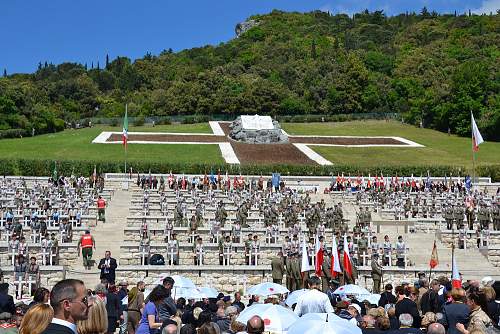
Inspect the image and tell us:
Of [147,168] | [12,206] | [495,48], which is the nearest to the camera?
[12,206]

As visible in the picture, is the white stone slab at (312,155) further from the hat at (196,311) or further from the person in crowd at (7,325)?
the person in crowd at (7,325)

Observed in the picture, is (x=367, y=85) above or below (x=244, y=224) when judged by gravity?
above

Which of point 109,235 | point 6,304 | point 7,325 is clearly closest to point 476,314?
point 7,325

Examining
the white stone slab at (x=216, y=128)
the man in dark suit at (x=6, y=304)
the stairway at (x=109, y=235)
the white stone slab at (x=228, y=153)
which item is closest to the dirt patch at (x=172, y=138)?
the white stone slab at (x=216, y=128)

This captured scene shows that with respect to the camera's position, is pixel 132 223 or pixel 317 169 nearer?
pixel 132 223

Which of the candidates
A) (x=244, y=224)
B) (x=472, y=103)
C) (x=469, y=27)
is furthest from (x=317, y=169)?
(x=469, y=27)

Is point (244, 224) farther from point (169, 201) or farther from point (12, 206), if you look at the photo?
point (12, 206)

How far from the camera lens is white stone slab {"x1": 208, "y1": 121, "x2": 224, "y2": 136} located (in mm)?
75850

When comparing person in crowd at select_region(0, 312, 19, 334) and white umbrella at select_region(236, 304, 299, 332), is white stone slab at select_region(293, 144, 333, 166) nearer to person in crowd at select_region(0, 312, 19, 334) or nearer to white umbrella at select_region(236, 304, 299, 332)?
white umbrella at select_region(236, 304, 299, 332)

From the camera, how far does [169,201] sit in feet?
109

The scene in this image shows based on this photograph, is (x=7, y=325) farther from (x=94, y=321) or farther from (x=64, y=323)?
(x=64, y=323)

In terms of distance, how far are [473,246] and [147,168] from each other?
1152 inches

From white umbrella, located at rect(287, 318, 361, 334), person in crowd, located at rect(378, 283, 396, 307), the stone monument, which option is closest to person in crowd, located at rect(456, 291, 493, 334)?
white umbrella, located at rect(287, 318, 361, 334)

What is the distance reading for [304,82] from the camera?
107812 mm
